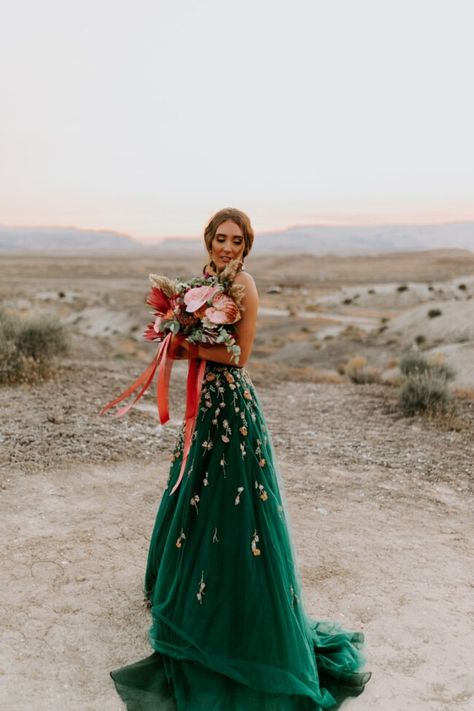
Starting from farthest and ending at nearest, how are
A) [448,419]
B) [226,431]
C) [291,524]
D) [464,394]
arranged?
[464,394] → [448,419] → [291,524] → [226,431]

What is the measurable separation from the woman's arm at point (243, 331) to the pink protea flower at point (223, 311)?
0.08m

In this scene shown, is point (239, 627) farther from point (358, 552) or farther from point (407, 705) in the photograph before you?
point (358, 552)

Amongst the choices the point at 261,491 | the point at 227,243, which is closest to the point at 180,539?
the point at 261,491

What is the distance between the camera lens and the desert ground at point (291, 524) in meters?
3.65

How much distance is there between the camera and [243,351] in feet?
11.0

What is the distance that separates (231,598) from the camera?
334 centimetres

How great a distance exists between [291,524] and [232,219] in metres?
2.63

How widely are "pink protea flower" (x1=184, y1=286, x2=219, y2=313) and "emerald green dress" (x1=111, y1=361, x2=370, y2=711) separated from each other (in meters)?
0.40

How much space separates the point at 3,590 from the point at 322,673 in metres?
2.24

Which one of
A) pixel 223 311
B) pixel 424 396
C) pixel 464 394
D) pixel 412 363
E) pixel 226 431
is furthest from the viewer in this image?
pixel 412 363

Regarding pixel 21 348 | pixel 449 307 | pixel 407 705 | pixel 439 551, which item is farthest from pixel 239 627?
pixel 449 307

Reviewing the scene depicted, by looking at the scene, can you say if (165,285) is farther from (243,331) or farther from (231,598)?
(231,598)

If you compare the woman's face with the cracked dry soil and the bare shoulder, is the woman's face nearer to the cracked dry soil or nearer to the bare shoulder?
the bare shoulder

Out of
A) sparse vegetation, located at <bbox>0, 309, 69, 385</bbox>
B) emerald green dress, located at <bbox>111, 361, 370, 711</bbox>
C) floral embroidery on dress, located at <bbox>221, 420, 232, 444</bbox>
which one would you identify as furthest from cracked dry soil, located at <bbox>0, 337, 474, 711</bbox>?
floral embroidery on dress, located at <bbox>221, 420, 232, 444</bbox>
